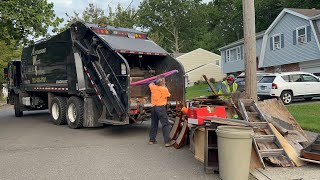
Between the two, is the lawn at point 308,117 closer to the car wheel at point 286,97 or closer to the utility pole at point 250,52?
the utility pole at point 250,52

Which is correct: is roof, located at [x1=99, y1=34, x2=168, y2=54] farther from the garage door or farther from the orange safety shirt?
the garage door

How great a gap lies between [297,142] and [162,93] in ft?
10.2

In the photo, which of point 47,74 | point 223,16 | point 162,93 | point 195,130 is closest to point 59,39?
point 47,74

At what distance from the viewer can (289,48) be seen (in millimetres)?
27172

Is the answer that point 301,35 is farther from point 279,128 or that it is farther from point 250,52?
point 279,128

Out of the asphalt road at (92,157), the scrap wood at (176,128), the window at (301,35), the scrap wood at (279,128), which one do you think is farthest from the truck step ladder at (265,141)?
the window at (301,35)

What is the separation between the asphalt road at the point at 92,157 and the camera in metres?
6.29

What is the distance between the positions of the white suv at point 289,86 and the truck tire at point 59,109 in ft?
32.0

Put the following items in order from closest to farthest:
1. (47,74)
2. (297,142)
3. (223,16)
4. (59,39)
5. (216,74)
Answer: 1. (297,142)
2. (59,39)
3. (47,74)
4. (216,74)
5. (223,16)

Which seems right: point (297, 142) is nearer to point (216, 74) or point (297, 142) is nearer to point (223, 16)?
point (216, 74)

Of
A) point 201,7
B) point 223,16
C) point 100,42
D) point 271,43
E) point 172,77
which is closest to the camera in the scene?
point 100,42

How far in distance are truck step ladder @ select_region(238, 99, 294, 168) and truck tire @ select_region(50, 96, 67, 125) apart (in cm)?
668

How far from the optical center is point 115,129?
11383 mm

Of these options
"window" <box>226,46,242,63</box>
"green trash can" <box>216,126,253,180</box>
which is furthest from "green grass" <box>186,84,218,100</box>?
"green trash can" <box>216,126,253,180</box>
